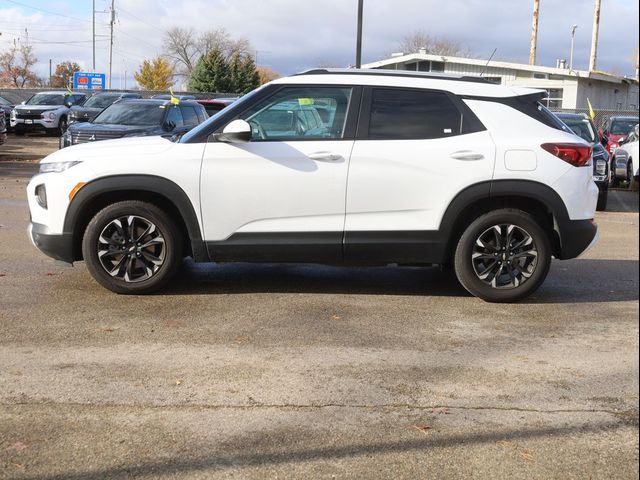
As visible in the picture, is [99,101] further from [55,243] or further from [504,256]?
[504,256]

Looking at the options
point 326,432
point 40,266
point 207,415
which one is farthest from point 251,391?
point 40,266

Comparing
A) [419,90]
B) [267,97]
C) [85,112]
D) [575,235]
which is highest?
[85,112]

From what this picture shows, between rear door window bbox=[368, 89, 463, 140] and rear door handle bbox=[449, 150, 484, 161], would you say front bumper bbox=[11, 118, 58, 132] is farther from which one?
rear door handle bbox=[449, 150, 484, 161]

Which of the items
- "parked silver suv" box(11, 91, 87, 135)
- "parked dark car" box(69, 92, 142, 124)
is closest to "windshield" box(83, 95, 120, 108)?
"parked dark car" box(69, 92, 142, 124)

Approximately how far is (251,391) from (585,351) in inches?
95.1

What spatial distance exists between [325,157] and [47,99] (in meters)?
29.8

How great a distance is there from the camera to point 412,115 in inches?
260

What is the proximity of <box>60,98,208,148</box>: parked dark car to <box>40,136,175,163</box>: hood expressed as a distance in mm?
8300

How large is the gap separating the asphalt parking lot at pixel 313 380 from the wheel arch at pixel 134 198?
0.53 meters

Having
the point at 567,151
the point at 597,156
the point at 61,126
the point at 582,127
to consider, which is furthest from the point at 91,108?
the point at 567,151

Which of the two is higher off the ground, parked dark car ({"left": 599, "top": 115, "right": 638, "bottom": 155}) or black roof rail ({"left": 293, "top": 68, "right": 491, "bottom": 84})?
parked dark car ({"left": 599, "top": 115, "right": 638, "bottom": 155})

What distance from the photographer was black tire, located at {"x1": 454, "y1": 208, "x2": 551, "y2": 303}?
6.54m

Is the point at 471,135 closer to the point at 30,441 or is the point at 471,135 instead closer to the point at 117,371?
the point at 117,371

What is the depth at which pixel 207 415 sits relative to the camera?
4211mm
